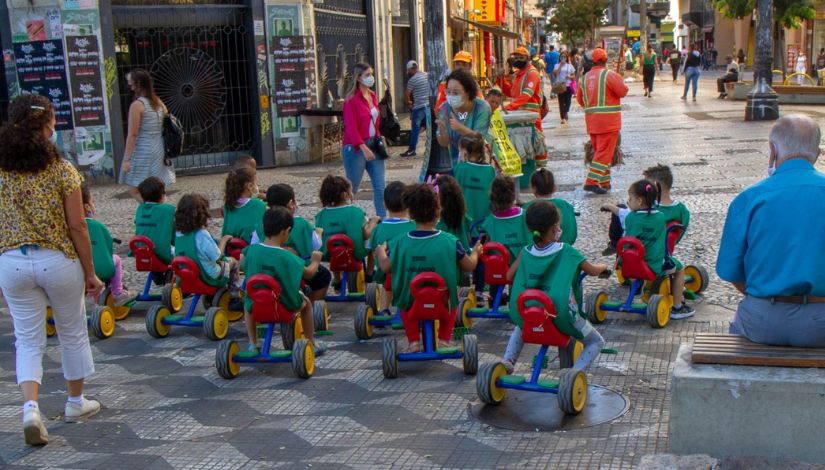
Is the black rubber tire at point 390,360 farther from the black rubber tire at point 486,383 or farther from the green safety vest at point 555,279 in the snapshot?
the green safety vest at point 555,279

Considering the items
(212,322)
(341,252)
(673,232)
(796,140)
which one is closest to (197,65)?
(341,252)

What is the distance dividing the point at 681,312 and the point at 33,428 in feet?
14.1

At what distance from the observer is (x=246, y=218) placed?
7.96m

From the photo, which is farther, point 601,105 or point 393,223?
point 601,105

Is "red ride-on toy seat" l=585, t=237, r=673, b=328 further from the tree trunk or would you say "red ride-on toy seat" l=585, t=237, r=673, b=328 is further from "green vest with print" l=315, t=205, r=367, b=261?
the tree trunk

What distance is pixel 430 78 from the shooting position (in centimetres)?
1362

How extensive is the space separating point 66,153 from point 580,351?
11.4m

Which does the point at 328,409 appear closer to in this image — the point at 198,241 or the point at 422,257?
the point at 422,257

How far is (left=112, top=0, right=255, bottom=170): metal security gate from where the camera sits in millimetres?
15727

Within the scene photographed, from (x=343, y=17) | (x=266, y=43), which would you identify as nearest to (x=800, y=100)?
(x=343, y=17)

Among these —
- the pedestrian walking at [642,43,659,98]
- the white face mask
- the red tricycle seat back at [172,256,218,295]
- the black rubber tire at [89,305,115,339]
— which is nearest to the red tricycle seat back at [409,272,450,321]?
the red tricycle seat back at [172,256,218,295]

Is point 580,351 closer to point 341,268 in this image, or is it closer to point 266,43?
point 341,268

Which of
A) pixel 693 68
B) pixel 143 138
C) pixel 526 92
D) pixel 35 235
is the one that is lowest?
pixel 35 235

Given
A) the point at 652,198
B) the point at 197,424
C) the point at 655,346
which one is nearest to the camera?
→ the point at 197,424
